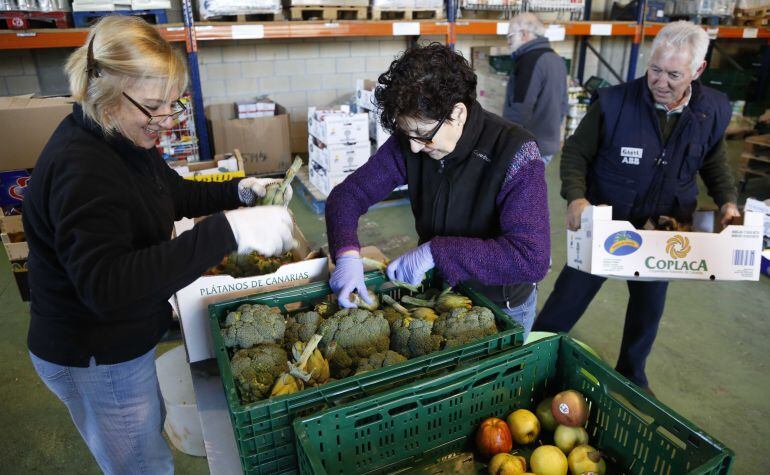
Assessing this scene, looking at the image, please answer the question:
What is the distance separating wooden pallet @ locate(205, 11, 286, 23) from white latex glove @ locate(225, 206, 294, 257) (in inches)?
164

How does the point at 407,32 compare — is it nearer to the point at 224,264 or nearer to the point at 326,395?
the point at 224,264

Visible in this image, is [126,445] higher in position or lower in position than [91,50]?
lower

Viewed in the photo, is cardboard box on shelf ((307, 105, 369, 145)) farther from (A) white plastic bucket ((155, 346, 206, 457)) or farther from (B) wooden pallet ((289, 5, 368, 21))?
(A) white plastic bucket ((155, 346, 206, 457))

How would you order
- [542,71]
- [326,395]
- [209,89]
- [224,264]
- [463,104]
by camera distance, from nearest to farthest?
[326,395]
[463,104]
[224,264]
[542,71]
[209,89]

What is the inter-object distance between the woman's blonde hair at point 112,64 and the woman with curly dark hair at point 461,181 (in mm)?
589

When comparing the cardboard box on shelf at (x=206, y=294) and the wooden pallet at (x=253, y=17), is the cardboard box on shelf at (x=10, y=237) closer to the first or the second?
the cardboard box on shelf at (x=206, y=294)

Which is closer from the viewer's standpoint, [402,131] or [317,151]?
[402,131]

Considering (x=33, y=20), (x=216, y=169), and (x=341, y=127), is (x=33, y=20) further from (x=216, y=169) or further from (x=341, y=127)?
(x=341, y=127)

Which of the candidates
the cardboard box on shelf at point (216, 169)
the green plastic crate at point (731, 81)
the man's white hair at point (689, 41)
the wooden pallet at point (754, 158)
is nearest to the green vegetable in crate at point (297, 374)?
the man's white hair at point (689, 41)

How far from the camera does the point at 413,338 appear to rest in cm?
137

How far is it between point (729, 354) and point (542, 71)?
2.26 m

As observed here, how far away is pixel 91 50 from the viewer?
1167 millimetres

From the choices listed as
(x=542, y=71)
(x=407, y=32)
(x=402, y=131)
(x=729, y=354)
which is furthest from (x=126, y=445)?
(x=407, y=32)

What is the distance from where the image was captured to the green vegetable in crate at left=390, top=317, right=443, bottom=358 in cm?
135
